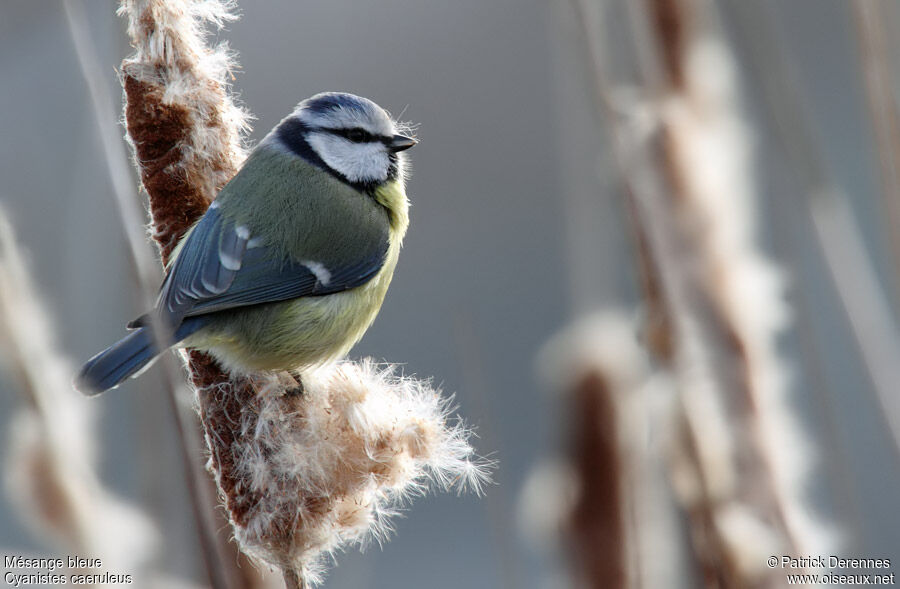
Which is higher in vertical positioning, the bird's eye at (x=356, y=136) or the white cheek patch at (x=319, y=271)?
the bird's eye at (x=356, y=136)

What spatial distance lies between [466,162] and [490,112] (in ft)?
1.64

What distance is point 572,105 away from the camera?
115 cm

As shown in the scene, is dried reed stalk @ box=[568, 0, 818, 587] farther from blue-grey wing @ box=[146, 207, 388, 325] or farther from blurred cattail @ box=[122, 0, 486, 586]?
blue-grey wing @ box=[146, 207, 388, 325]

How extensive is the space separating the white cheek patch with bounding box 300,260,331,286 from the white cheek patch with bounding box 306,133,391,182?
0.90ft

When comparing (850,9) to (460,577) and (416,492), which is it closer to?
(416,492)

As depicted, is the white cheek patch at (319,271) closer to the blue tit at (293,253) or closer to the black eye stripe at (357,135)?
the blue tit at (293,253)

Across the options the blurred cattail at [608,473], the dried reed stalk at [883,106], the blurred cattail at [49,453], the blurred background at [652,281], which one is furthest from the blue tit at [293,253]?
the dried reed stalk at [883,106]

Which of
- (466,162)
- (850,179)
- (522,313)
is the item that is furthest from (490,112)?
(850,179)

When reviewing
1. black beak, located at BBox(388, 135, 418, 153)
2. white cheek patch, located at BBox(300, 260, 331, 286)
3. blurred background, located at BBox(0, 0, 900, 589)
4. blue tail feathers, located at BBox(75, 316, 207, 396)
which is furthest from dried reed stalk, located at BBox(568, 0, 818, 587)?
black beak, located at BBox(388, 135, 418, 153)

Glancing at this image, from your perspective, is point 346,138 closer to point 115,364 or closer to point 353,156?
point 353,156

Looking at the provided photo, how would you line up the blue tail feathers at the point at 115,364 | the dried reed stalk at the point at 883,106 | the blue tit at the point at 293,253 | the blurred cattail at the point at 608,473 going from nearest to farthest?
the blurred cattail at the point at 608,473
the dried reed stalk at the point at 883,106
the blue tail feathers at the point at 115,364
the blue tit at the point at 293,253

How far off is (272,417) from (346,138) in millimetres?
900

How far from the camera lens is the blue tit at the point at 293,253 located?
1.61 meters

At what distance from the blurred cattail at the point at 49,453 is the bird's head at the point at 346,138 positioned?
1.17 meters
